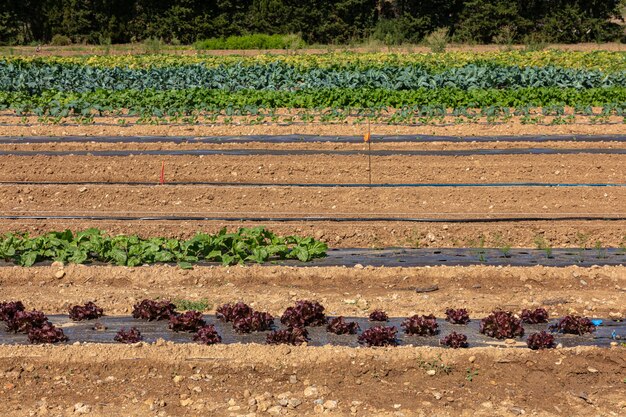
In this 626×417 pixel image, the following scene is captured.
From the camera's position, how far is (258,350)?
8.46 m

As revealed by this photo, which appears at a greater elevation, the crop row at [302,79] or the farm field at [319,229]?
the crop row at [302,79]

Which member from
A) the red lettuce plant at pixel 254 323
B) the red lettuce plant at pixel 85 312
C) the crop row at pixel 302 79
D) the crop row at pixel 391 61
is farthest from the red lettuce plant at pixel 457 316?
the crop row at pixel 391 61

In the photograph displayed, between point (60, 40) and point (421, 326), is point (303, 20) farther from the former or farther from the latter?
point (421, 326)

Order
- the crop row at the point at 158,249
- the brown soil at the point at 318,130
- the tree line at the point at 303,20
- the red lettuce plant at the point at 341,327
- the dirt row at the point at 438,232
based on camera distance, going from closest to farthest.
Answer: the red lettuce plant at the point at 341,327 < the crop row at the point at 158,249 < the dirt row at the point at 438,232 < the brown soil at the point at 318,130 < the tree line at the point at 303,20

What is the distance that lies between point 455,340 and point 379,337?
27.0 inches

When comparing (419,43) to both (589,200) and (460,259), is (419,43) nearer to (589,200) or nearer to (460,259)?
(589,200)

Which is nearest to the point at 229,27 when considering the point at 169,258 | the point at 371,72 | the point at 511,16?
the point at 511,16

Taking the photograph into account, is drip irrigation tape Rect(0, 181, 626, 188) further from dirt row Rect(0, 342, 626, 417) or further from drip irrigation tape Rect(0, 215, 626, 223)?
dirt row Rect(0, 342, 626, 417)

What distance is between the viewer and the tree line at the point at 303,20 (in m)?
51.3

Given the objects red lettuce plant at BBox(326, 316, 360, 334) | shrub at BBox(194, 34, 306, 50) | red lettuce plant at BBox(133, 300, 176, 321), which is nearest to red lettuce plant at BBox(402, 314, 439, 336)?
red lettuce plant at BBox(326, 316, 360, 334)

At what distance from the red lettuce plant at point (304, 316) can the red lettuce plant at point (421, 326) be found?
82cm

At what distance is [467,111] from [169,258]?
43.9 ft

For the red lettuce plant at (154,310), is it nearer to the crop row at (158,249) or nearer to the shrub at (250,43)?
the crop row at (158,249)

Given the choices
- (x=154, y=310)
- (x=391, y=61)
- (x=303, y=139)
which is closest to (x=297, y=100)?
(x=303, y=139)
